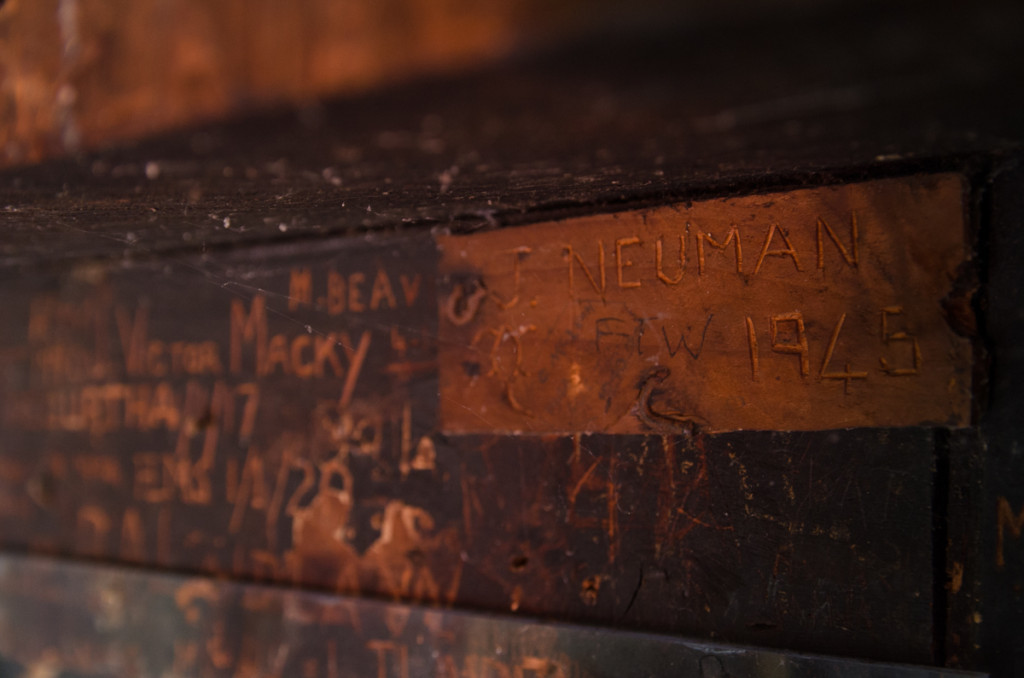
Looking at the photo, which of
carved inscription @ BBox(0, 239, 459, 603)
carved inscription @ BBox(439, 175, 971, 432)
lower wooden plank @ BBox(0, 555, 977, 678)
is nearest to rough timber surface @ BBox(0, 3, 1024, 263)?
carved inscription @ BBox(439, 175, 971, 432)

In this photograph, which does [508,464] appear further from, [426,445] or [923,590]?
[923,590]

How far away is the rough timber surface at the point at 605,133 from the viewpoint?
0.91 metres

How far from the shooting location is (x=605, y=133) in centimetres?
129

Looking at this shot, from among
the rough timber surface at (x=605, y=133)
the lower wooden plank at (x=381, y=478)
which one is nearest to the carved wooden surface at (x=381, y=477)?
the lower wooden plank at (x=381, y=478)

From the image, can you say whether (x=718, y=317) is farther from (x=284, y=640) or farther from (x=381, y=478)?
(x=284, y=640)

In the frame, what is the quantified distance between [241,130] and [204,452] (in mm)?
2088

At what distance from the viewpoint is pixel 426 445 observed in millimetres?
2410

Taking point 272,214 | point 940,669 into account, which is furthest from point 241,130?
point 940,669

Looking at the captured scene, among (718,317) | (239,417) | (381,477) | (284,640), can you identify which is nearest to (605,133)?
(718,317)

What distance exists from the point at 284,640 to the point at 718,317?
210 cm

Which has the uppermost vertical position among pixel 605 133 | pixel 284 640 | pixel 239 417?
pixel 605 133

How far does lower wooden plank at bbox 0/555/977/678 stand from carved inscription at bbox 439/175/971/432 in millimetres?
667

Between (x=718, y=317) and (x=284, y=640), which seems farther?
(x=284, y=640)

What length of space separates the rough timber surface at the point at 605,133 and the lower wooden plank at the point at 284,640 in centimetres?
137
